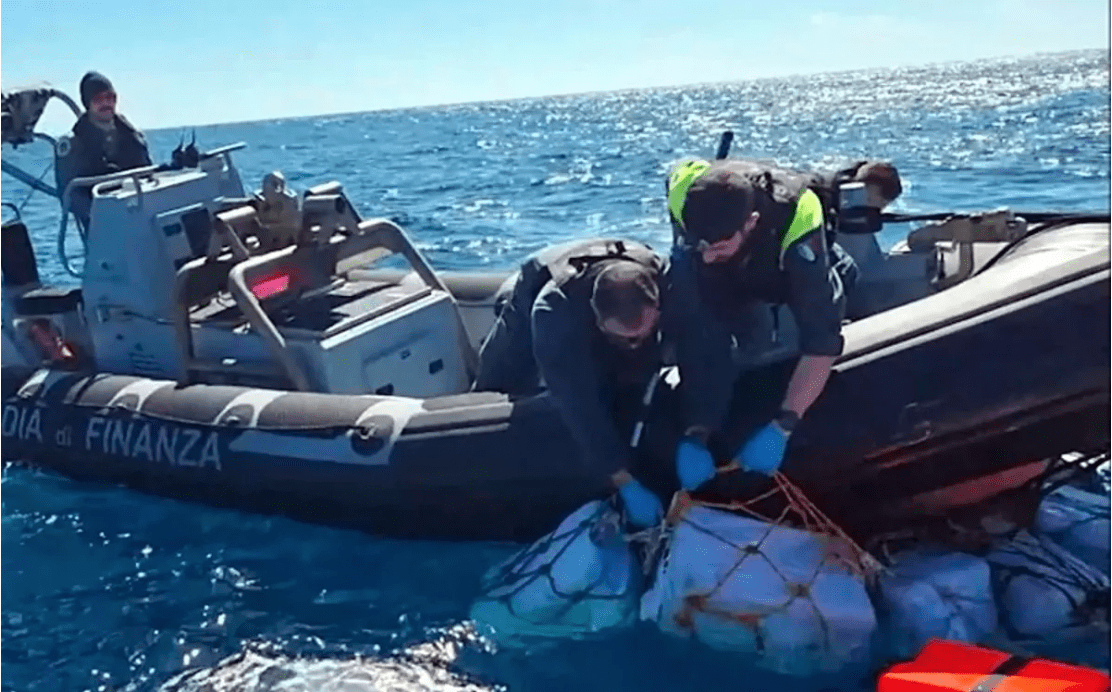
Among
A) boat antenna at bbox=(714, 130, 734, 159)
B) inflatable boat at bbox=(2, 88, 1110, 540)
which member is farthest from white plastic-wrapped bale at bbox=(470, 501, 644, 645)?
boat antenna at bbox=(714, 130, 734, 159)

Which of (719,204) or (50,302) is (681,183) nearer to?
(719,204)

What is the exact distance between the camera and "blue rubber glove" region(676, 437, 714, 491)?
164 inches

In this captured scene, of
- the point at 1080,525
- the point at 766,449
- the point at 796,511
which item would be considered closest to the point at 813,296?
the point at 766,449

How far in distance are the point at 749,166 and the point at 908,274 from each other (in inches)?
71.2

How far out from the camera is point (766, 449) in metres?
4.12

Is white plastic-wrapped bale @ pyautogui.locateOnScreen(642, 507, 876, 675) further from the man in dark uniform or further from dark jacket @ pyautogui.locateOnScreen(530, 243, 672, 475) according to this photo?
the man in dark uniform

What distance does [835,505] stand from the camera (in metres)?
4.46

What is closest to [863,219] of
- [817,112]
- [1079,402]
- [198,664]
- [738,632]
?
[1079,402]

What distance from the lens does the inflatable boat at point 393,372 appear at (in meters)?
Answer: 4.15

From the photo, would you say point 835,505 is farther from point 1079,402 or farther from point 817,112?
point 817,112

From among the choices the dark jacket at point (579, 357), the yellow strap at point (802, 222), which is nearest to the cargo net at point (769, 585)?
the dark jacket at point (579, 357)

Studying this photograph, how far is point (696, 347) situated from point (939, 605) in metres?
1.07

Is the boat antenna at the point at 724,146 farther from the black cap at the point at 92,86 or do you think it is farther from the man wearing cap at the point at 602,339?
the black cap at the point at 92,86

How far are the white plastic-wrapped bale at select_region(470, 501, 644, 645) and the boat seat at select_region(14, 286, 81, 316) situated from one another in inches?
129
